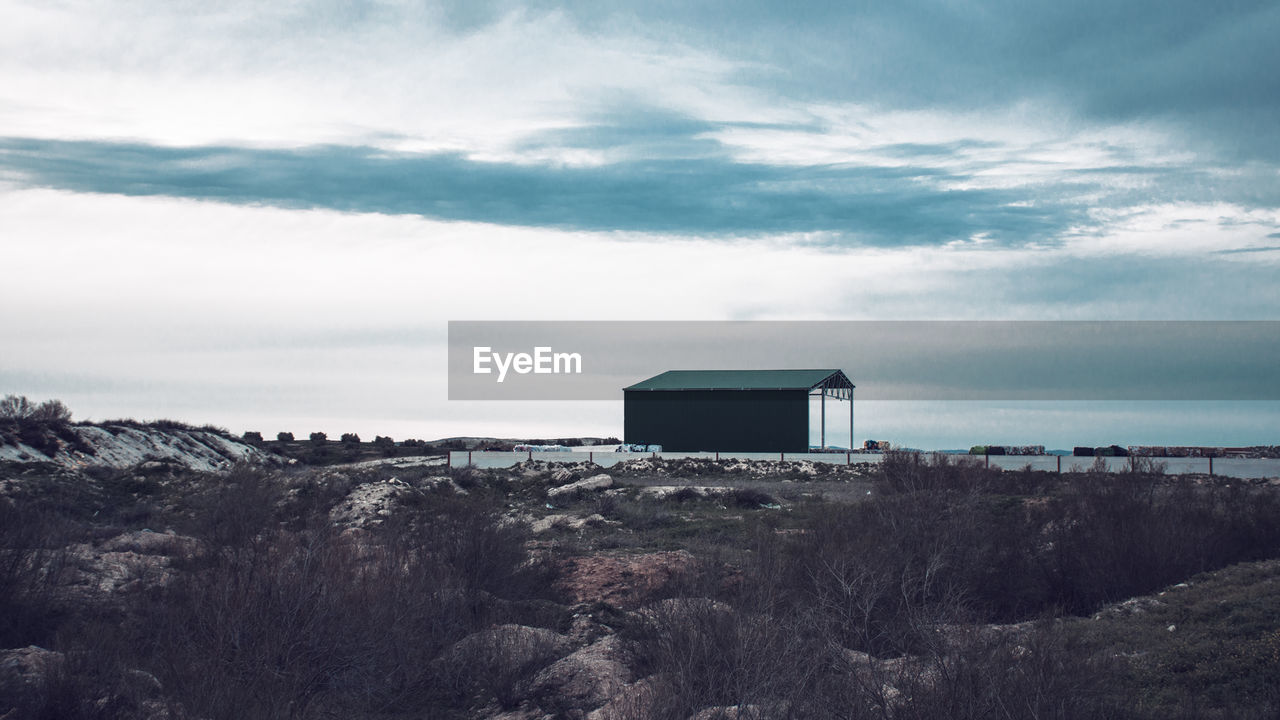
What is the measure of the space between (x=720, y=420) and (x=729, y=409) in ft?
2.50

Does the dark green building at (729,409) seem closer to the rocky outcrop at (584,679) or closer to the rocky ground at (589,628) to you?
the rocky ground at (589,628)

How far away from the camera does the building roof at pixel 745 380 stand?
49.9m

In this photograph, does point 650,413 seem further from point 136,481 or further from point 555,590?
point 555,590

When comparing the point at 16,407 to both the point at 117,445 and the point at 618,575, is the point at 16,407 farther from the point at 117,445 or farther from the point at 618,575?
the point at 618,575

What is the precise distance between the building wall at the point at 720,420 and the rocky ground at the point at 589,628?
93.1 feet

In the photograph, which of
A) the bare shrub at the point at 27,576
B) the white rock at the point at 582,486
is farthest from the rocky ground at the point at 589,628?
the white rock at the point at 582,486

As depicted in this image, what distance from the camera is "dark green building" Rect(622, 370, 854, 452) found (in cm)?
4909

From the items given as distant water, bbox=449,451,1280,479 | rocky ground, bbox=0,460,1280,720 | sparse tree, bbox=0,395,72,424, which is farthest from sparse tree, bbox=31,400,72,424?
rocky ground, bbox=0,460,1280,720

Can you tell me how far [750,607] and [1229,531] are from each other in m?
12.2

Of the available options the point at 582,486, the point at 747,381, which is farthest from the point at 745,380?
the point at 582,486

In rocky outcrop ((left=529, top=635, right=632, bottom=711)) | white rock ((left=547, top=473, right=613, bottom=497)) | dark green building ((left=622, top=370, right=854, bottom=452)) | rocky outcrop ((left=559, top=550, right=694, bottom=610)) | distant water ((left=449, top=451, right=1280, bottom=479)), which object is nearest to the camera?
rocky outcrop ((left=529, top=635, right=632, bottom=711))

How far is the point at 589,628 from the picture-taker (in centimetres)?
1277

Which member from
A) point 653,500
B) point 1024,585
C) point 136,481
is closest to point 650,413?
point 653,500

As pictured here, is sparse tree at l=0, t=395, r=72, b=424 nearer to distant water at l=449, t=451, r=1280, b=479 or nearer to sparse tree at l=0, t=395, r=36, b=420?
sparse tree at l=0, t=395, r=36, b=420
